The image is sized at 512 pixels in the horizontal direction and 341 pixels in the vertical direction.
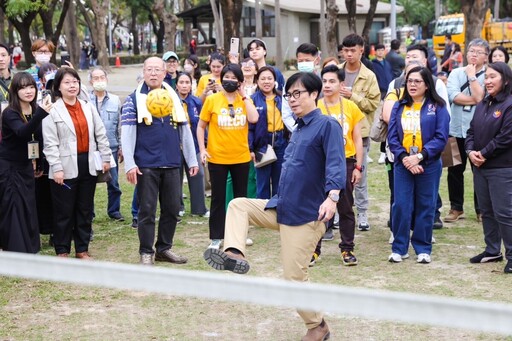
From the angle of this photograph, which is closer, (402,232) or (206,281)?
(206,281)

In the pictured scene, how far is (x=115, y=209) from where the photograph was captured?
9.95 meters

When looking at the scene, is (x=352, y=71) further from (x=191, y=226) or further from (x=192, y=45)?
(x=192, y=45)

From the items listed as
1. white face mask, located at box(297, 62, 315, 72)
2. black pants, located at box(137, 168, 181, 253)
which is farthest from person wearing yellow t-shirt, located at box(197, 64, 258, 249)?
white face mask, located at box(297, 62, 315, 72)

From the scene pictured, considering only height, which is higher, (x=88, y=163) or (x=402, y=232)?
(x=88, y=163)

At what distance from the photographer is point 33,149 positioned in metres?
7.62

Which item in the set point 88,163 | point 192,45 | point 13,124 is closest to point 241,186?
point 88,163

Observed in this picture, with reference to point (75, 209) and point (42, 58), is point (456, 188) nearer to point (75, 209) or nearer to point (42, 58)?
point (75, 209)

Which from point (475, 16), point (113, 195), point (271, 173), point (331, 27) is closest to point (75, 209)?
point (113, 195)

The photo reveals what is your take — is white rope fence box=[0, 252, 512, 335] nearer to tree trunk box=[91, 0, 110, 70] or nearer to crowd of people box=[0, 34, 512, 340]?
crowd of people box=[0, 34, 512, 340]

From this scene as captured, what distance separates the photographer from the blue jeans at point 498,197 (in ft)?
23.4

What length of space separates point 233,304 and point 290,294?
380 centimetres

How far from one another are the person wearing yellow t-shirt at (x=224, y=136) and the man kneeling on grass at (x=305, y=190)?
8.57 ft

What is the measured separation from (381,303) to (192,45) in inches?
1632

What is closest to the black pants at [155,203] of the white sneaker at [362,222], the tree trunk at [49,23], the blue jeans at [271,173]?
the blue jeans at [271,173]
